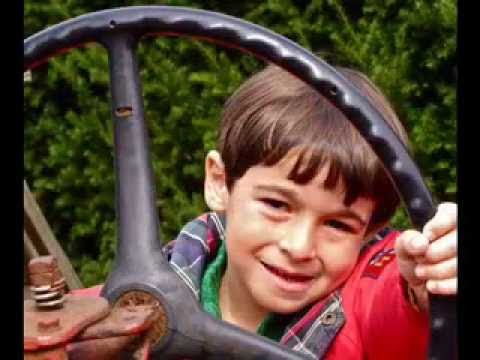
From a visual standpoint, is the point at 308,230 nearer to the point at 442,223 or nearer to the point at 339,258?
the point at 339,258

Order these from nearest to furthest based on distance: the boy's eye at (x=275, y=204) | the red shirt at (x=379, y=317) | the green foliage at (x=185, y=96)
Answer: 1. the red shirt at (x=379, y=317)
2. the boy's eye at (x=275, y=204)
3. the green foliage at (x=185, y=96)

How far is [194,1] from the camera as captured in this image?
2578 mm

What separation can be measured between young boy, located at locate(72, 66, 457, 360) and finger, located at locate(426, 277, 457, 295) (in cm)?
21

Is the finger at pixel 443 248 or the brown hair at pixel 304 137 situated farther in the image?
the brown hair at pixel 304 137

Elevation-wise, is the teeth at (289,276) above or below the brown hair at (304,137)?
below

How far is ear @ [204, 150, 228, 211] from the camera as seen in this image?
1.30 meters

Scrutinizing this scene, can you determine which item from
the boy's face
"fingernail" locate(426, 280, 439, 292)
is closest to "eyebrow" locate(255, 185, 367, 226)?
the boy's face

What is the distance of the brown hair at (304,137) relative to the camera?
1.15 metres

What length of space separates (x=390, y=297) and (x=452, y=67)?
129cm

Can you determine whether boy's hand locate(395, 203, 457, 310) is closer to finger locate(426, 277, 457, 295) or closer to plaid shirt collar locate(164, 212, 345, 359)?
finger locate(426, 277, 457, 295)

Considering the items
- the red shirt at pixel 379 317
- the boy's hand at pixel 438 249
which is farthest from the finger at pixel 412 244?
the red shirt at pixel 379 317

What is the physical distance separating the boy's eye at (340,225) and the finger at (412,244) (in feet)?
0.96

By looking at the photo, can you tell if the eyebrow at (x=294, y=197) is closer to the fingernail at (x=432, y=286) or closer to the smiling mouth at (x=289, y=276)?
the smiling mouth at (x=289, y=276)

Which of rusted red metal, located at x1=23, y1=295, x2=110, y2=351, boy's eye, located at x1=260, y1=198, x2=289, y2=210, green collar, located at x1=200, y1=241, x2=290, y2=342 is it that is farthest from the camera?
green collar, located at x1=200, y1=241, x2=290, y2=342
